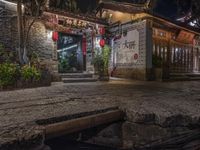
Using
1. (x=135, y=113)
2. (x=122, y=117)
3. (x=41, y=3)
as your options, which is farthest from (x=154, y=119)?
(x=41, y=3)

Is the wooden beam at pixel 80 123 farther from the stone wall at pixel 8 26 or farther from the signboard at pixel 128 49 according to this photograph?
the signboard at pixel 128 49

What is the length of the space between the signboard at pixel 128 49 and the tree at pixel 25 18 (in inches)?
260

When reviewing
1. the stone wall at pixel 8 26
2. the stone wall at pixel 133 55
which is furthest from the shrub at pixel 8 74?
the stone wall at pixel 133 55

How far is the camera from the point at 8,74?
26.1 ft

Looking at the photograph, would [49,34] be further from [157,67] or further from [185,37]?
[185,37]

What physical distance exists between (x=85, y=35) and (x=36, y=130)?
13.6 meters

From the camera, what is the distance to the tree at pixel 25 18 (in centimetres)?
1012

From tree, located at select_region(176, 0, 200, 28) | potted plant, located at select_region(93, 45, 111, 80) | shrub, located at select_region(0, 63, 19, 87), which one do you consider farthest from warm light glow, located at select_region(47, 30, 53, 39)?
tree, located at select_region(176, 0, 200, 28)

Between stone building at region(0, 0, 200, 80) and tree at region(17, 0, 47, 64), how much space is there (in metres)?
0.50

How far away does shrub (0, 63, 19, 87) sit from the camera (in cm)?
785

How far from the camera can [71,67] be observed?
16594 mm

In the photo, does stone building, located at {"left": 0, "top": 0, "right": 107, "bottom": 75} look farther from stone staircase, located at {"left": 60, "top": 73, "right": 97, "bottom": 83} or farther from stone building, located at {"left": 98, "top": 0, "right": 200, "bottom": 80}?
stone building, located at {"left": 98, "top": 0, "right": 200, "bottom": 80}

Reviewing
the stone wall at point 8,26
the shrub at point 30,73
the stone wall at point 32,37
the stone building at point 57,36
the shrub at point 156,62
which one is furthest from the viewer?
the shrub at point 156,62

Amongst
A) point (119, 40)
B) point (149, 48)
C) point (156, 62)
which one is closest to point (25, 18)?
point (119, 40)
